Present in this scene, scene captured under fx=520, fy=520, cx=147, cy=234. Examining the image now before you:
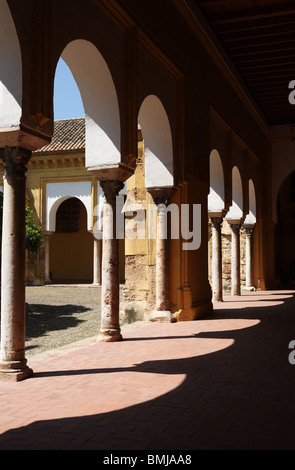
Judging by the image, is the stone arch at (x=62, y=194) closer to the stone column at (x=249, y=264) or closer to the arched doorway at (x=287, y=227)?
the arched doorway at (x=287, y=227)

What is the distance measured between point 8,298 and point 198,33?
7.45 metres

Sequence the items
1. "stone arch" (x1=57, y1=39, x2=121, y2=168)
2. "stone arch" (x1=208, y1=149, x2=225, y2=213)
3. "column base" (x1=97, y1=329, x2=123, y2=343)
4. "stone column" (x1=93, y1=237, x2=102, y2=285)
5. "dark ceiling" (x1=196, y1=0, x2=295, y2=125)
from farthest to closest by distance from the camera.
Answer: "stone column" (x1=93, y1=237, x2=102, y2=285) → "stone arch" (x1=208, y1=149, x2=225, y2=213) → "dark ceiling" (x1=196, y1=0, x2=295, y2=125) → "column base" (x1=97, y1=329, x2=123, y2=343) → "stone arch" (x1=57, y1=39, x2=121, y2=168)

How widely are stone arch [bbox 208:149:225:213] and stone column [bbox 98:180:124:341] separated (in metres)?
6.14

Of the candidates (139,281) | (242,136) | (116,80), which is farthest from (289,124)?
(116,80)

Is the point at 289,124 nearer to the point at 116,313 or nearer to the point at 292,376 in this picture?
the point at 116,313

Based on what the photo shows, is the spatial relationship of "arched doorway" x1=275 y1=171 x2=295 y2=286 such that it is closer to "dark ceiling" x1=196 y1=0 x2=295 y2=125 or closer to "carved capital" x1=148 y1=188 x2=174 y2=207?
"dark ceiling" x1=196 y1=0 x2=295 y2=125

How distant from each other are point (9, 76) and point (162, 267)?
513 centimetres

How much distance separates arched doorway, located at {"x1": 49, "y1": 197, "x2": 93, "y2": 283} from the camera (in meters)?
31.4

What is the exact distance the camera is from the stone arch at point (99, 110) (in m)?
7.05

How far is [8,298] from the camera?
16.7ft

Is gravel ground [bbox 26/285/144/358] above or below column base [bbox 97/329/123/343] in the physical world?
below

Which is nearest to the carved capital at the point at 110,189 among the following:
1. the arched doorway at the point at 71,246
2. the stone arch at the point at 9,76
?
the stone arch at the point at 9,76

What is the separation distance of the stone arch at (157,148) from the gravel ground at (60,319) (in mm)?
2704

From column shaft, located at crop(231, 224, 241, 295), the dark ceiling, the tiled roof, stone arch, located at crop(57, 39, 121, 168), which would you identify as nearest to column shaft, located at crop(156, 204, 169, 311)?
stone arch, located at crop(57, 39, 121, 168)
